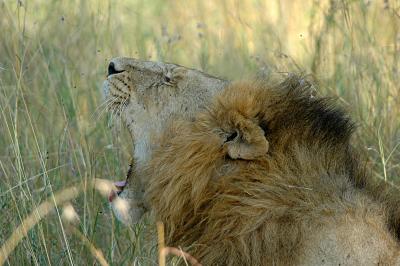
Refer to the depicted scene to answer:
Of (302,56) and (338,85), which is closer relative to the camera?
(338,85)

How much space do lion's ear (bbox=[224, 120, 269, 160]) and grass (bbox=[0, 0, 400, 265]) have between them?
61 cm

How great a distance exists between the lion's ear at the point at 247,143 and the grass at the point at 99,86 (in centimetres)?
61

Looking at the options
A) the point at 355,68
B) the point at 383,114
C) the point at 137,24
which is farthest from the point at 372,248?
the point at 137,24

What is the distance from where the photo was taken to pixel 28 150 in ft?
15.6

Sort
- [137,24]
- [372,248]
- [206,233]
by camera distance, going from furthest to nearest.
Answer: [137,24], [206,233], [372,248]

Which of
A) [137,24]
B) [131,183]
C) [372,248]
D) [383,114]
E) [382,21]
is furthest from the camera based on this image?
[137,24]

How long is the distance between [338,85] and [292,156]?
7.90 feet

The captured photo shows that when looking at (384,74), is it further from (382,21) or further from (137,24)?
(137,24)

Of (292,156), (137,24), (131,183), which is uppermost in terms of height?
(292,156)

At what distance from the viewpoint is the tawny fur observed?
10.2 feet

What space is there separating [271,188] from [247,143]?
0.18 metres

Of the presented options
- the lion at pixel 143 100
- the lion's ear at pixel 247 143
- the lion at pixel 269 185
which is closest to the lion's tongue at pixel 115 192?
the lion at pixel 143 100

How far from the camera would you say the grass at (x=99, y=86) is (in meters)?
3.95

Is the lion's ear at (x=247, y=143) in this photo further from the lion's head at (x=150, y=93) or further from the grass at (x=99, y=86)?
the grass at (x=99, y=86)
